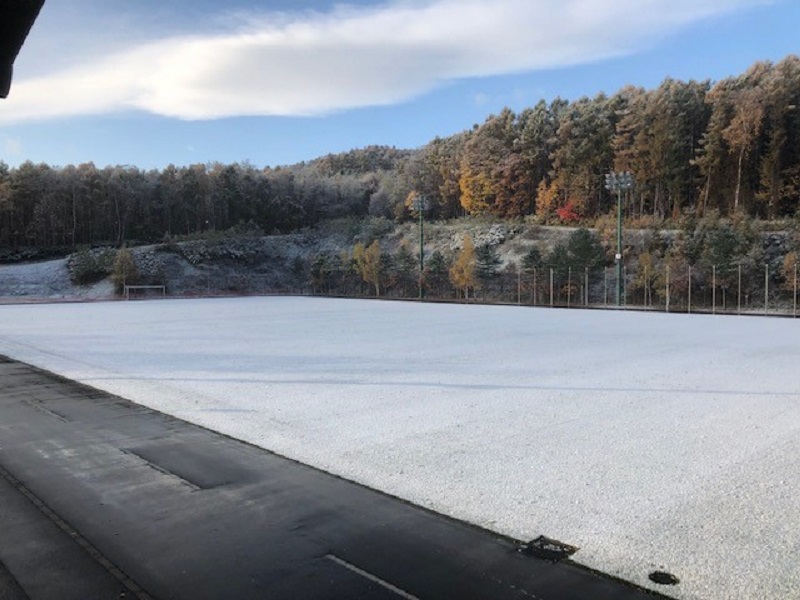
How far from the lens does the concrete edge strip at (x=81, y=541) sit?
11.0 feet

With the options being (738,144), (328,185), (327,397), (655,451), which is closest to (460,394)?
(327,397)

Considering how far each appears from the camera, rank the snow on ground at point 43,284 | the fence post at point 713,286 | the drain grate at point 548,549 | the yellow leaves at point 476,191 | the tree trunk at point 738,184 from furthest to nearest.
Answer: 1. the yellow leaves at point 476,191
2. the tree trunk at point 738,184
3. the snow on ground at point 43,284
4. the fence post at point 713,286
5. the drain grate at point 548,549

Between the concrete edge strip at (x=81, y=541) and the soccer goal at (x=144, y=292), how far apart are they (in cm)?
3984

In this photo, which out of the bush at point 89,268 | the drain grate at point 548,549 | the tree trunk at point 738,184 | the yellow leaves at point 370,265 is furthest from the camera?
the bush at point 89,268

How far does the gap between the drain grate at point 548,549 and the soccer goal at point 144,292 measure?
4235 cm

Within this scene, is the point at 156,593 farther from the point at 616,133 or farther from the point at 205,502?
the point at 616,133

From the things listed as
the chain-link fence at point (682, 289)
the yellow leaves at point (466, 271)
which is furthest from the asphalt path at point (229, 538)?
the yellow leaves at point (466, 271)

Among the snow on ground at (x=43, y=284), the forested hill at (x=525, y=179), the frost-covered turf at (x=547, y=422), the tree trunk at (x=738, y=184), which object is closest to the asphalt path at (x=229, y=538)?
the frost-covered turf at (x=547, y=422)

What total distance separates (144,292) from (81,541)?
44.9m

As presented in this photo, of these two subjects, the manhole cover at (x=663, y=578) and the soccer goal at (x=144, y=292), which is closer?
the manhole cover at (x=663, y=578)

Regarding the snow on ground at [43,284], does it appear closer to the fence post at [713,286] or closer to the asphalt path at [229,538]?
the fence post at [713,286]

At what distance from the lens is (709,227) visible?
37.7 metres

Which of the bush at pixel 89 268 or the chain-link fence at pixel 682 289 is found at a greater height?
the bush at pixel 89 268

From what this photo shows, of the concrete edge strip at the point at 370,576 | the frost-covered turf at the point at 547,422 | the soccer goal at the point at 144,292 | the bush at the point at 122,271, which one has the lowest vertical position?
the soccer goal at the point at 144,292
